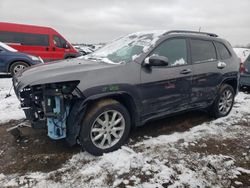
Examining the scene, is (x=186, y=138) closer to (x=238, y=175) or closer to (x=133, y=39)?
(x=238, y=175)

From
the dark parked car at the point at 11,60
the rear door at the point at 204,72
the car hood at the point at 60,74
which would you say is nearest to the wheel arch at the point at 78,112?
the car hood at the point at 60,74

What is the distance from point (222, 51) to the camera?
5.02 metres

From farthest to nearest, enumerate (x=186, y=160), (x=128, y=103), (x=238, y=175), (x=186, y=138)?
(x=186, y=138) → (x=128, y=103) → (x=186, y=160) → (x=238, y=175)

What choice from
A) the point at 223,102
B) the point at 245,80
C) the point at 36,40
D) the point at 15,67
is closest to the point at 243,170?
the point at 223,102

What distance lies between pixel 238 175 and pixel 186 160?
0.66 meters

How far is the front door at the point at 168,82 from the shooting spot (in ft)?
11.9

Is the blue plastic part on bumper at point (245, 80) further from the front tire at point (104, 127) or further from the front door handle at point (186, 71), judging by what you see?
the front tire at point (104, 127)

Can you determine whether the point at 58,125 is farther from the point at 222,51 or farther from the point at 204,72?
the point at 222,51

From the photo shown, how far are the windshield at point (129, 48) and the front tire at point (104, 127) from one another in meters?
0.73

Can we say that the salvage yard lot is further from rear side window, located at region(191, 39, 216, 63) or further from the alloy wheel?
rear side window, located at region(191, 39, 216, 63)

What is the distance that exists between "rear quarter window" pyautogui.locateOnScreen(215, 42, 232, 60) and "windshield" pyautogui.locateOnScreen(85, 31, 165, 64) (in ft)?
5.16

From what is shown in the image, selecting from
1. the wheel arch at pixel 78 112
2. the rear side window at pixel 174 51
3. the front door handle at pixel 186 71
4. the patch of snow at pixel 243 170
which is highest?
the rear side window at pixel 174 51

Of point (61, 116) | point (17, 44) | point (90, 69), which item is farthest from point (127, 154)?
point (17, 44)

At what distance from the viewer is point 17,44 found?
12.2m
